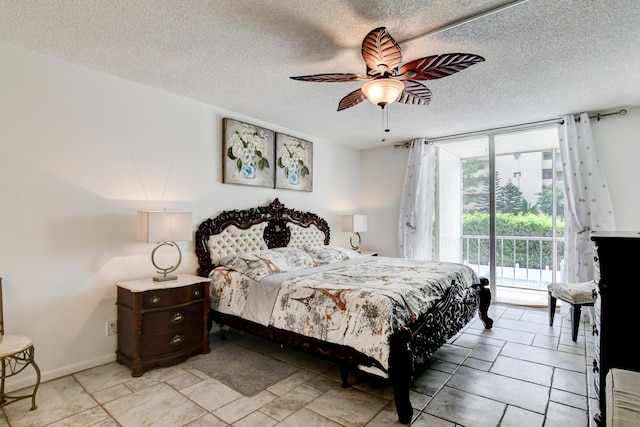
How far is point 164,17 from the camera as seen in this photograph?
2197 mm

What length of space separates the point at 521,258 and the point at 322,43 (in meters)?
5.18

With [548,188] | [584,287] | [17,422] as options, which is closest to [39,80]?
[17,422]

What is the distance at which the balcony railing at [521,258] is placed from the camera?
17.8 feet

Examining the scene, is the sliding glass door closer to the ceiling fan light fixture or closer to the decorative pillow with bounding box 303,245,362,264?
the decorative pillow with bounding box 303,245,362,264

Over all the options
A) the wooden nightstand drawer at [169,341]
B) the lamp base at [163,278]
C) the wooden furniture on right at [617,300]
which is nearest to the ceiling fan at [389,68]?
the wooden furniture on right at [617,300]

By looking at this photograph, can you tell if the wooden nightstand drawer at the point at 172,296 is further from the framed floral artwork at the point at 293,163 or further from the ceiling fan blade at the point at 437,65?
the ceiling fan blade at the point at 437,65

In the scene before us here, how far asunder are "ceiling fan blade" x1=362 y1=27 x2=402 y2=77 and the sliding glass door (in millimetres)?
3378

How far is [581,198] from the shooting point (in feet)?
13.6

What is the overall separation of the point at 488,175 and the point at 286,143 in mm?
3157

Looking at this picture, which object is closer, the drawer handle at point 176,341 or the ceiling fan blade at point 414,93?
the ceiling fan blade at point 414,93

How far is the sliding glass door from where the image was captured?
517 centimetres

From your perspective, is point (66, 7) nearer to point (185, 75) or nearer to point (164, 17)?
point (164, 17)

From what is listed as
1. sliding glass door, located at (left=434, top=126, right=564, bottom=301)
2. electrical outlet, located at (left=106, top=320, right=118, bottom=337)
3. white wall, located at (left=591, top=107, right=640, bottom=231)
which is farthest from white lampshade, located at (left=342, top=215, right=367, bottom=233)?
electrical outlet, located at (left=106, top=320, right=118, bottom=337)

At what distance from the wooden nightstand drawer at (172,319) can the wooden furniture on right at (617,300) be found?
3.06m
